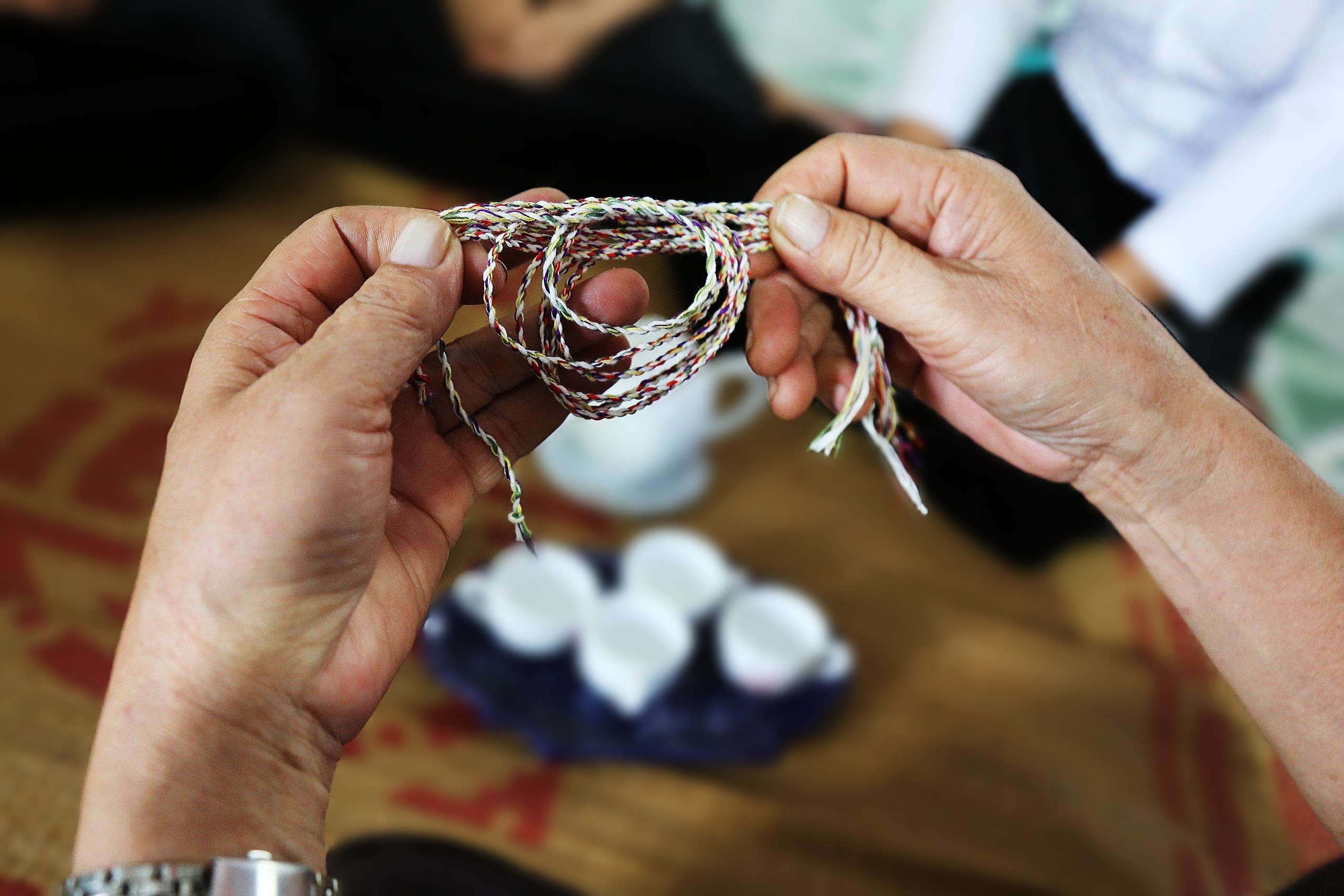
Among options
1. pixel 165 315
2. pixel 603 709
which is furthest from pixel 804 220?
pixel 165 315

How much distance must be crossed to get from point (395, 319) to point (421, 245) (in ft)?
0.14

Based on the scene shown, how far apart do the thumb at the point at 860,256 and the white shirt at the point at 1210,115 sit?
19 centimetres

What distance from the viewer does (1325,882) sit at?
0.38 metres

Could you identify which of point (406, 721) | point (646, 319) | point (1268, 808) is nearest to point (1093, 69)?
point (646, 319)

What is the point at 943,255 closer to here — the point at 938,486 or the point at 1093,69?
the point at 1093,69

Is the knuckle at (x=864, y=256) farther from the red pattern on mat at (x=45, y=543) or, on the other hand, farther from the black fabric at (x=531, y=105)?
the red pattern on mat at (x=45, y=543)

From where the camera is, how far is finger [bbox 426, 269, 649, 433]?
0.47 meters

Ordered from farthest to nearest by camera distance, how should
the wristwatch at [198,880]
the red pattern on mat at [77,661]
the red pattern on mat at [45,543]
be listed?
1. the red pattern on mat at [45,543]
2. the red pattern on mat at [77,661]
3. the wristwatch at [198,880]

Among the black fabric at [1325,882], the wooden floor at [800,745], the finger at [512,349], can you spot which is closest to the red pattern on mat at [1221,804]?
the wooden floor at [800,745]

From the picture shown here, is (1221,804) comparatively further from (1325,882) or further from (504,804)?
(504,804)

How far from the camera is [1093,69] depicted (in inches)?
20.9

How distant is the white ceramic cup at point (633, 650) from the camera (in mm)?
759

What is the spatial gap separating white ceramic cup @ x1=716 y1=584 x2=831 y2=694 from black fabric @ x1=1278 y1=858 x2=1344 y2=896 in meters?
0.43

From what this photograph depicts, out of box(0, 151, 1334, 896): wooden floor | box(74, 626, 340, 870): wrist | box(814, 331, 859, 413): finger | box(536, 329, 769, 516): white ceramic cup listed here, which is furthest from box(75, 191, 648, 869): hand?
box(536, 329, 769, 516): white ceramic cup
